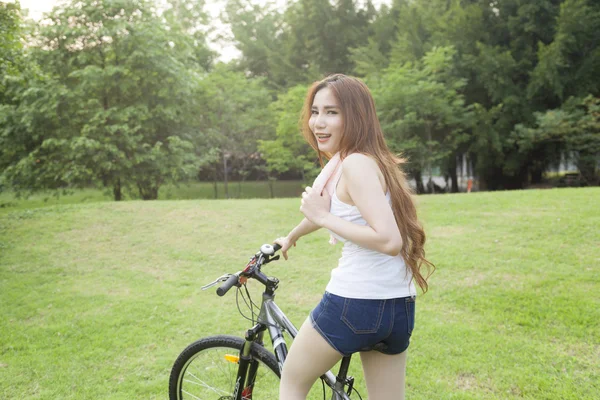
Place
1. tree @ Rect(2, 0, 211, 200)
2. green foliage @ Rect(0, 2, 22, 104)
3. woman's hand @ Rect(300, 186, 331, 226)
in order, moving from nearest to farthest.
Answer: woman's hand @ Rect(300, 186, 331, 226) → green foliage @ Rect(0, 2, 22, 104) → tree @ Rect(2, 0, 211, 200)

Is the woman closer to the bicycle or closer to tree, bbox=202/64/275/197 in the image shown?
the bicycle

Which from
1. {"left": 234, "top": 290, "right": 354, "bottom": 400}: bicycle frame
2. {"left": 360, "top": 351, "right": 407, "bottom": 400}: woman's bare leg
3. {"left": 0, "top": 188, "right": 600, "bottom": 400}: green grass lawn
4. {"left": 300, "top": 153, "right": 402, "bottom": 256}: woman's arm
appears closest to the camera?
{"left": 300, "top": 153, "right": 402, "bottom": 256}: woman's arm

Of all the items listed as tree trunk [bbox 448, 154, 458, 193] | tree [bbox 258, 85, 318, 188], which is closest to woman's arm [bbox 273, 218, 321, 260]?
tree [bbox 258, 85, 318, 188]

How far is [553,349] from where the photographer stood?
407 cm

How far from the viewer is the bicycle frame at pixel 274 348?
83.1 inches

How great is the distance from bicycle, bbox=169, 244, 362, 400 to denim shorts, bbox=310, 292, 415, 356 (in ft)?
0.88

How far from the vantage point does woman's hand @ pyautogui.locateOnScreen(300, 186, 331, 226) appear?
176 cm

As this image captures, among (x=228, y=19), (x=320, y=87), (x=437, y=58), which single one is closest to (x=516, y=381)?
(x=320, y=87)

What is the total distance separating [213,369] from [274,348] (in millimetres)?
602

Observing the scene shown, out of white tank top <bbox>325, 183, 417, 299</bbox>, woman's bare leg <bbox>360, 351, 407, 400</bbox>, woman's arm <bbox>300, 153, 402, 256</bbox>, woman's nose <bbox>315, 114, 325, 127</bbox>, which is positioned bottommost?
woman's bare leg <bbox>360, 351, 407, 400</bbox>

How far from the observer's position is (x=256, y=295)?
5.89 meters

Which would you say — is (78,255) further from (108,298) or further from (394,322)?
(394,322)

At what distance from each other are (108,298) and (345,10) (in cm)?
2397

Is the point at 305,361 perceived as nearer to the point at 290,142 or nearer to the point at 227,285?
the point at 227,285
